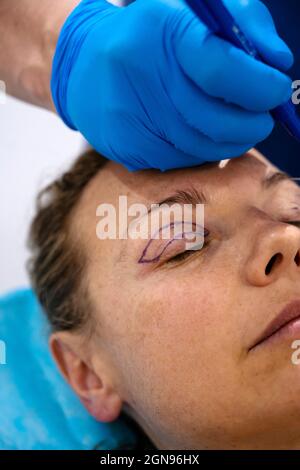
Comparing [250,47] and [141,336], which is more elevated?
[250,47]

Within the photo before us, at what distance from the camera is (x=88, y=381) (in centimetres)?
137

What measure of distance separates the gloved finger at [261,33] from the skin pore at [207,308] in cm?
24

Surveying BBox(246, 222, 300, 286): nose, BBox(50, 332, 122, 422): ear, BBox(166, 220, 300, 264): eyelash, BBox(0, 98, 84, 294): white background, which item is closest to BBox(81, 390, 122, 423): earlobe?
BBox(50, 332, 122, 422): ear

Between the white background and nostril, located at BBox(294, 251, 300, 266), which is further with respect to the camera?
the white background

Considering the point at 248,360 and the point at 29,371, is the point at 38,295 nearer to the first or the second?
the point at 29,371

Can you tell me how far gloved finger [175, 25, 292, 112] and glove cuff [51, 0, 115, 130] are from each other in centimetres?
28

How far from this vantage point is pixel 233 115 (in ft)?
3.43

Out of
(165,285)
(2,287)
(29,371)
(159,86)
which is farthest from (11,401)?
(159,86)

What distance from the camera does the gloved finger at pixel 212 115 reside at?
3.35 ft

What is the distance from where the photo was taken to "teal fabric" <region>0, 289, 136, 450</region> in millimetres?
1509

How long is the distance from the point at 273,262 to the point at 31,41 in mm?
740

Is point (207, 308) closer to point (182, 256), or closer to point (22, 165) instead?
point (182, 256)

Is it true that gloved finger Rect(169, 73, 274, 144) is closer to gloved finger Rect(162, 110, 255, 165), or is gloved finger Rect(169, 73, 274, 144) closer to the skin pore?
gloved finger Rect(162, 110, 255, 165)

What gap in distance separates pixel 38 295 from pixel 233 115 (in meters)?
0.73
